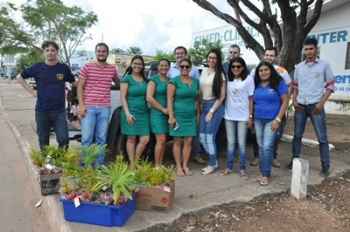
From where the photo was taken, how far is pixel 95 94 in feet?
13.8

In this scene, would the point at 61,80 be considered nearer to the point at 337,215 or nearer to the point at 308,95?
the point at 308,95

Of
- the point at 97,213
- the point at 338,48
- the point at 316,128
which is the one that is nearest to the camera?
the point at 97,213

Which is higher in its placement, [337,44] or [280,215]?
[337,44]

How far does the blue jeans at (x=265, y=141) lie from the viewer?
13.7ft

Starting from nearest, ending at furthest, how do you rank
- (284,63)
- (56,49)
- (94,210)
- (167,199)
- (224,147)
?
(94,210)
(167,199)
(56,49)
(224,147)
(284,63)

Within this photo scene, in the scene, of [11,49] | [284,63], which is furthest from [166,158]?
[11,49]

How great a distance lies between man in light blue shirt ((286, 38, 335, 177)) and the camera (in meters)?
4.45

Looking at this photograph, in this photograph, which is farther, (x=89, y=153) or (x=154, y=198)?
(x=89, y=153)

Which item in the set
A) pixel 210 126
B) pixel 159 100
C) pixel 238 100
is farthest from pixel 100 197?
pixel 238 100

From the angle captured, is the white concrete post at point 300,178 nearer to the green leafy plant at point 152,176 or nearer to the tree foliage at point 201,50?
the green leafy plant at point 152,176

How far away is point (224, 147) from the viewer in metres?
6.20

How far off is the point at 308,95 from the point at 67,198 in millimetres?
3354

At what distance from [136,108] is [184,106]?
0.63 metres

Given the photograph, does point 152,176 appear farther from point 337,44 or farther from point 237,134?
point 337,44
